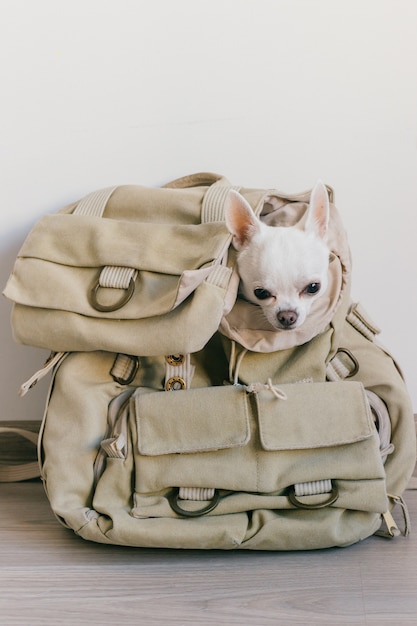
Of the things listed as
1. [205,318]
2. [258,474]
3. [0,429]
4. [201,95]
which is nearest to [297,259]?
[205,318]

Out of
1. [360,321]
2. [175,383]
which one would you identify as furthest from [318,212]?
[175,383]

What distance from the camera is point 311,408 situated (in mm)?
1085

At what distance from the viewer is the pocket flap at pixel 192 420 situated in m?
1.08

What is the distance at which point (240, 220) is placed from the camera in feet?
3.57

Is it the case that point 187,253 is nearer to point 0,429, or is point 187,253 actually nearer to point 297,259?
point 297,259

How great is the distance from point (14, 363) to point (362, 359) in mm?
700

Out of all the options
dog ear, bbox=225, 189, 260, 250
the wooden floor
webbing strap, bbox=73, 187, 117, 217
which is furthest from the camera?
webbing strap, bbox=73, 187, 117, 217

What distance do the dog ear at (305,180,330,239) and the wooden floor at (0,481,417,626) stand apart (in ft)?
1.62

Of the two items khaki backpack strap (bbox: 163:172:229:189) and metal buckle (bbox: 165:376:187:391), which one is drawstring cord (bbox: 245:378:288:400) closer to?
metal buckle (bbox: 165:376:187:391)

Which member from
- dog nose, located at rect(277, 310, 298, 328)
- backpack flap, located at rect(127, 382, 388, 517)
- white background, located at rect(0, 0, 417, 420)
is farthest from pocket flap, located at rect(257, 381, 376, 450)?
white background, located at rect(0, 0, 417, 420)

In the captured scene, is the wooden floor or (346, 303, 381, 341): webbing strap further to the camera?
(346, 303, 381, 341): webbing strap

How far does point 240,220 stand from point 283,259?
0.09 m

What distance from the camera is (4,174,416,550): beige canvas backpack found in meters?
1.08

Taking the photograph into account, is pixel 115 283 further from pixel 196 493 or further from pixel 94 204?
pixel 196 493
